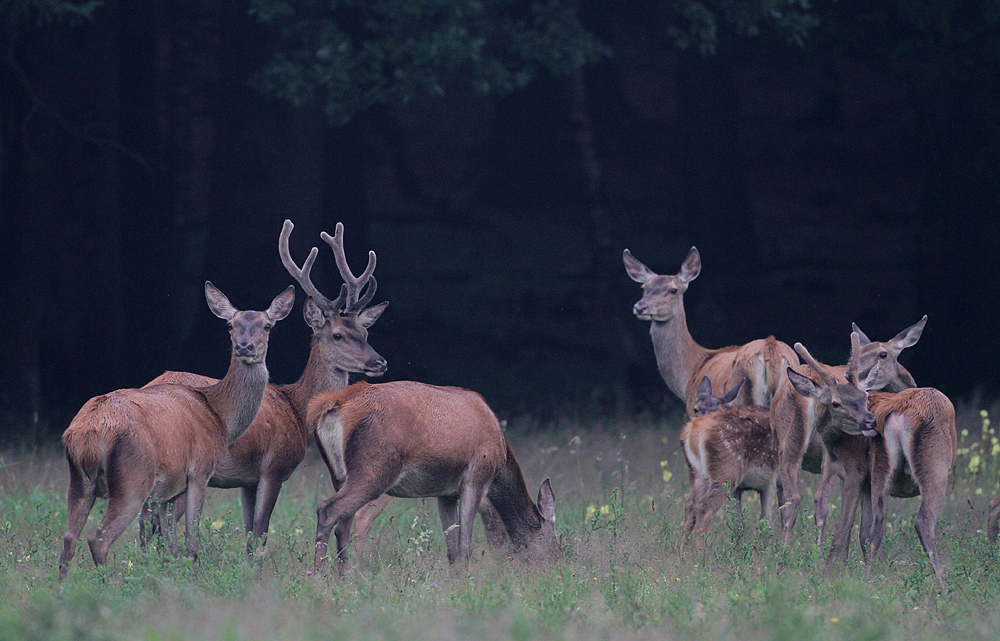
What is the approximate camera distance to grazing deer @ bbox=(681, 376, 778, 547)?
7.52 meters

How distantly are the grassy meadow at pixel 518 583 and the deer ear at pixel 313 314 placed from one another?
4.49ft

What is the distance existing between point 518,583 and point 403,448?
1.05 m

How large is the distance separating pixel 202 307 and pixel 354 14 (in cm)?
364

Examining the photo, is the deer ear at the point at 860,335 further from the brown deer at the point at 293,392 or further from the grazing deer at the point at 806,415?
the brown deer at the point at 293,392

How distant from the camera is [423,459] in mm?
6820

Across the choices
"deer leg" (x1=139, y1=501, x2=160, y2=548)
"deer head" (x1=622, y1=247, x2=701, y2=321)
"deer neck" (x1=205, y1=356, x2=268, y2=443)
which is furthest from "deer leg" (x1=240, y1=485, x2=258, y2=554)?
"deer head" (x1=622, y1=247, x2=701, y2=321)

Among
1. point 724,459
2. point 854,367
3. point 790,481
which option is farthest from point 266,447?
point 854,367

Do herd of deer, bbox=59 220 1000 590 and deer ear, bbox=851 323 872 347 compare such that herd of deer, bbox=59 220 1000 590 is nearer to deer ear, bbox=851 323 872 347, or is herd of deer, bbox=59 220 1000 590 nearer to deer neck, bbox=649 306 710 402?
deer ear, bbox=851 323 872 347

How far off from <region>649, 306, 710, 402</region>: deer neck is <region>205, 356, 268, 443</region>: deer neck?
12.8ft

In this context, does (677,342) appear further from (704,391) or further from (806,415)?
(806,415)

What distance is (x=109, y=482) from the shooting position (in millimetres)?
6125

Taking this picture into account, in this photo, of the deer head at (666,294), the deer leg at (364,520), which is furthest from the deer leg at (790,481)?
the deer head at (666,294)

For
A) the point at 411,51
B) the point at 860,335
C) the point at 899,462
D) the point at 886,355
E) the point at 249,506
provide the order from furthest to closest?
the point at 411,51 < the point at 860,335 < the point at 886,355 < the point at 249,506 < the point at 899,462

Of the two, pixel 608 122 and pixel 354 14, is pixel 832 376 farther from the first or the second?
pixel 608 122
